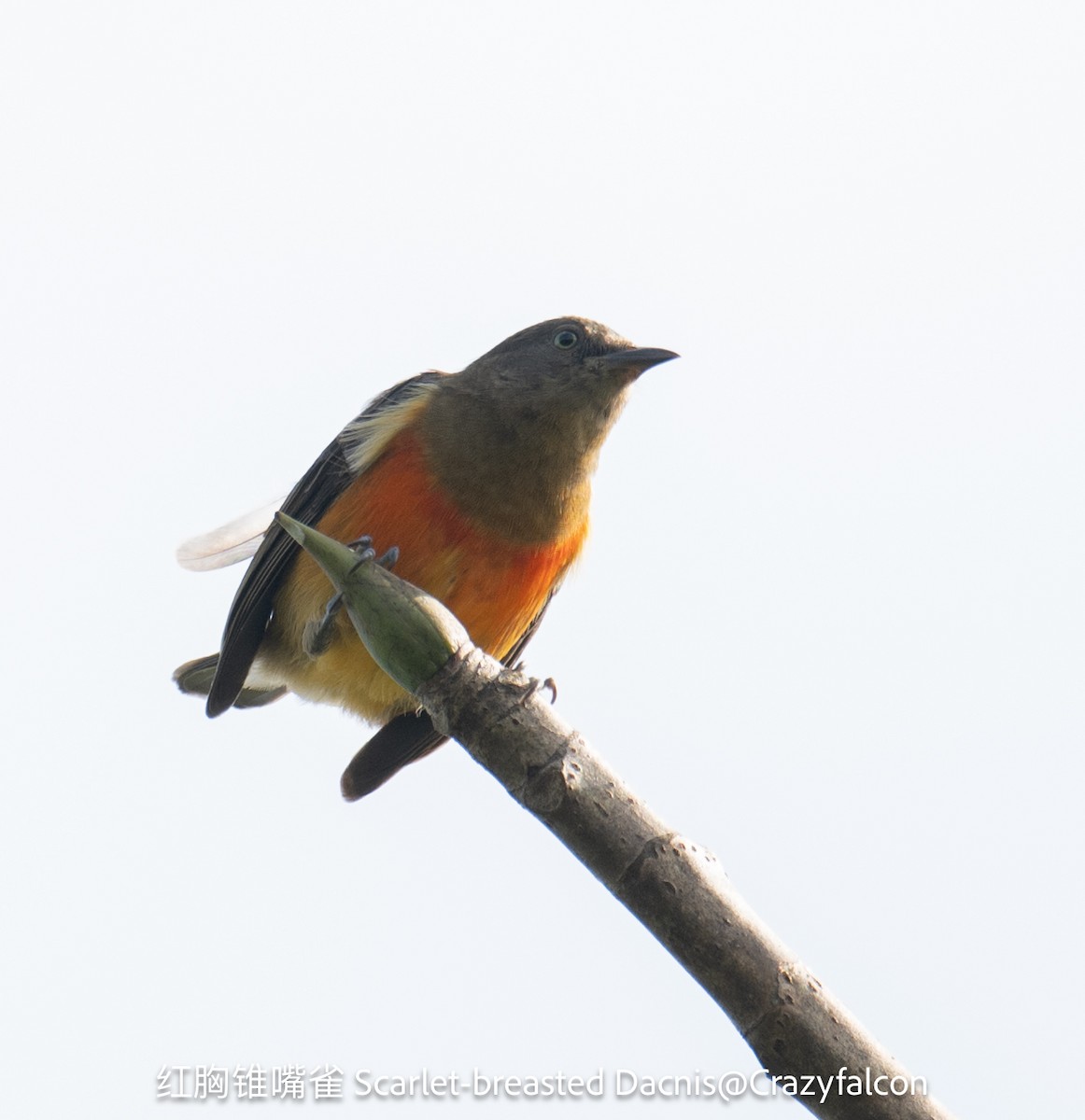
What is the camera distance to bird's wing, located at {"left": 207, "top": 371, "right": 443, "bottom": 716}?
21.6ft

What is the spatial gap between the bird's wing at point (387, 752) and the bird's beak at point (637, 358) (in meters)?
1.28

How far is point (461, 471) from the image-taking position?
247 inches

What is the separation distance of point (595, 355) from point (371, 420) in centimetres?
124

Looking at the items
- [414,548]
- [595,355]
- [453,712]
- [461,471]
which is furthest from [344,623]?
[453,712]

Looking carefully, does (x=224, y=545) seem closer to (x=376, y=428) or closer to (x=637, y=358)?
(x=376, y=428)

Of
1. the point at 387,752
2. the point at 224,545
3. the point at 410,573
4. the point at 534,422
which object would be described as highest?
the point at 534,422

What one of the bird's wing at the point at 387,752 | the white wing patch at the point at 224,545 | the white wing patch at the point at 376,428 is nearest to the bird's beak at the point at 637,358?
the white wing patch at the point at 376,428

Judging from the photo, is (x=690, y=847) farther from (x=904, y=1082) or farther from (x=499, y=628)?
(x=499, y=628)

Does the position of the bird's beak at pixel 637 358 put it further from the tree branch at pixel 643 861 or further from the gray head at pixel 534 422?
the tree branch at pixel 643 861

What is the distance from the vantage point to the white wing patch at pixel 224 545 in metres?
7.95

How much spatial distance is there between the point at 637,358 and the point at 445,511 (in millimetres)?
1311

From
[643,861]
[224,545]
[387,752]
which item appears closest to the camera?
[643,861]

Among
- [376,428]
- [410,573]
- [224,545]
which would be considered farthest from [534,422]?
[224,545]

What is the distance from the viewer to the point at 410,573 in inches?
240
